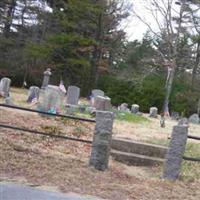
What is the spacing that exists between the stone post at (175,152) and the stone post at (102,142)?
1022mm

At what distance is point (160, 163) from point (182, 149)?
1487 mm

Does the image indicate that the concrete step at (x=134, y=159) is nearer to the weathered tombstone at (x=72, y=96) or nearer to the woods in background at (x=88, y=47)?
the weathered tombstone at (x=72, y=96)

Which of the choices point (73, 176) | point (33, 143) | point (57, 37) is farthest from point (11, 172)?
point (57, 37)

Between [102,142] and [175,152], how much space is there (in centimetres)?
123

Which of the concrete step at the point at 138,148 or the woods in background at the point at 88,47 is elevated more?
the woods in background at the point at 88,47

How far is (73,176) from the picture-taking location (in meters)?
7.18

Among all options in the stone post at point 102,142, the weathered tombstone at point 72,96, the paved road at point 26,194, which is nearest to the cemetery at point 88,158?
the stone post at point 102,142

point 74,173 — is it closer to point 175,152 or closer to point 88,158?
point 88,158

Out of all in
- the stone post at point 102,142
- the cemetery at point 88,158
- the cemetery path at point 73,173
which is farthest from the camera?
the stone post at point 102,142

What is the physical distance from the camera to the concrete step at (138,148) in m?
9.69

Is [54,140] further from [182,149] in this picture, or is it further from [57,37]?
[57,37]

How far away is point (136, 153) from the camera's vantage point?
967 centimetres

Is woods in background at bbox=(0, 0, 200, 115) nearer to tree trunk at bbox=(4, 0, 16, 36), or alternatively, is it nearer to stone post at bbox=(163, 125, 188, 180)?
tree trunk at bbox=(4, 0, 16, 36)

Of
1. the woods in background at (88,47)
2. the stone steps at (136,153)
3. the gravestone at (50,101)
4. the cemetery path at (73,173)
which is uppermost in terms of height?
the woods in background at (88,47)
